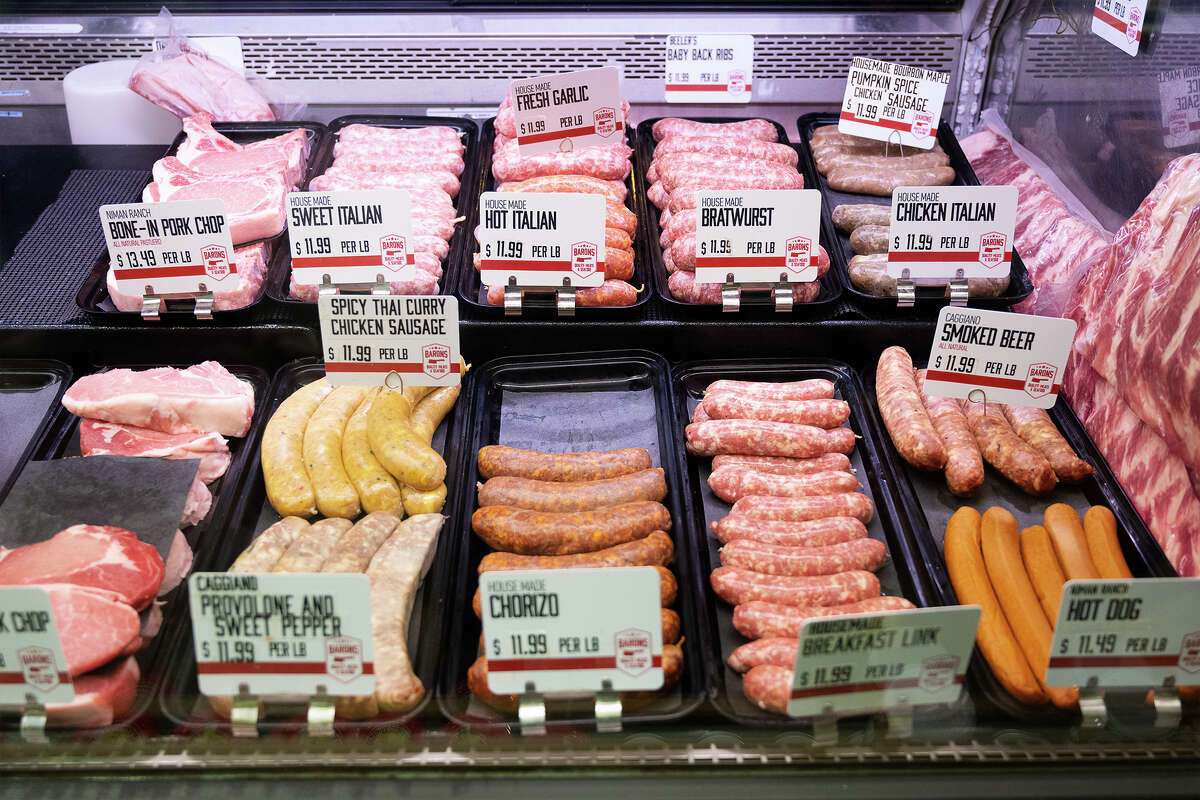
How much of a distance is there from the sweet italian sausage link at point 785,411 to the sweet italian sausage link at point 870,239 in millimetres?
792

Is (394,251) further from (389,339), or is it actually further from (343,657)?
(343,657)

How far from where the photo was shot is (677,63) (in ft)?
13.9

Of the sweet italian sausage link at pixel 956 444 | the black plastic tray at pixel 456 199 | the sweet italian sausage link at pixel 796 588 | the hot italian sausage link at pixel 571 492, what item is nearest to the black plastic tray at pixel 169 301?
the black plastic tray at pixel 456 199

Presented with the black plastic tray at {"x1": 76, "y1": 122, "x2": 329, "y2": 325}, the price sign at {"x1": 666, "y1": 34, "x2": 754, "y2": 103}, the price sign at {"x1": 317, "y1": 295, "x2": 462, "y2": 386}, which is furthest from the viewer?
the price sign at {"x1": 666, "y1": 34, "x2": 754, "y2": 103}

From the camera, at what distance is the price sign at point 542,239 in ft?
10.9

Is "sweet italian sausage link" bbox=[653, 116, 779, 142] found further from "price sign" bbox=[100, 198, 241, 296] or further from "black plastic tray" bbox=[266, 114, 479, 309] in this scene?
"price sign" bbox=[100, 198, 241, 296]

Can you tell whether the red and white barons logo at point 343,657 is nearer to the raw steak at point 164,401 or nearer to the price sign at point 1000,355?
the raw steak at point 164,401

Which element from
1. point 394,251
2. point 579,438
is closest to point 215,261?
point 394,251

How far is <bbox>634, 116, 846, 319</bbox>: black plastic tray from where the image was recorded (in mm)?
3598

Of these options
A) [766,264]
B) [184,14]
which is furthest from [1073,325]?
[184,14]

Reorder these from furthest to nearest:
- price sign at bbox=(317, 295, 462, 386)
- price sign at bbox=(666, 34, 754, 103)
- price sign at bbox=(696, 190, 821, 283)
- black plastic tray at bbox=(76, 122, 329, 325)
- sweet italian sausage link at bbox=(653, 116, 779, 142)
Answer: sweet italian sausage link at bbox=(653, 116, 779, 142) < price sign at bbox=(666, 34, 754, 103) < black plastic tray at bbox=(76, 122, 329, 325) < price sign at bbox=(696, 190, 821, 283) < price sign at bbox=(317, 295, 462, 386)

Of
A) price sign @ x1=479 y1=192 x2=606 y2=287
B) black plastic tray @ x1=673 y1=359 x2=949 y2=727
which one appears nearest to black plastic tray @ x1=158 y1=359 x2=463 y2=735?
price sign @ x1=479 y1=192 x2=606 y2=287

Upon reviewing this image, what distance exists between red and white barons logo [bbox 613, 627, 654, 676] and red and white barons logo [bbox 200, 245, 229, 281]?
80.7 inches

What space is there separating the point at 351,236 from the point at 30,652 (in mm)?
1700
